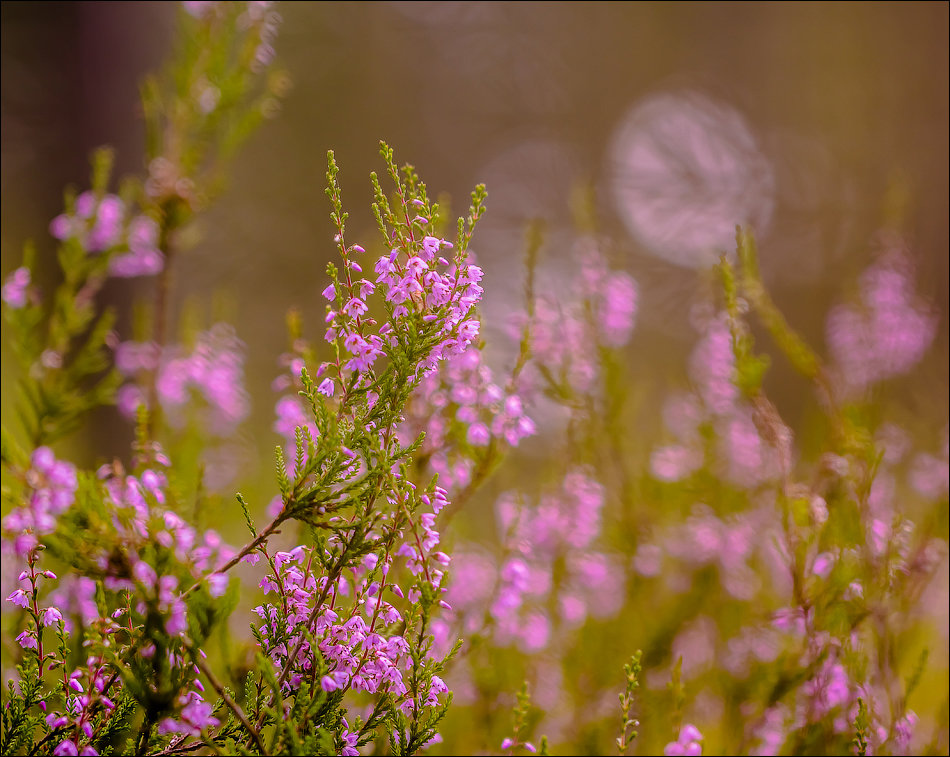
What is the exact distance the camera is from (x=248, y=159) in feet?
40.9

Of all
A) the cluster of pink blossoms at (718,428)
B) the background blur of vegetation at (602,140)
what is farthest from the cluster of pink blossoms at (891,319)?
the background blur of vegetation at (602,140)

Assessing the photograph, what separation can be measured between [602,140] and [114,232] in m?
12.3

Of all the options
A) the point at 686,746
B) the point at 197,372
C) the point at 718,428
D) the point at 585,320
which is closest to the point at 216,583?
the point at 686,746

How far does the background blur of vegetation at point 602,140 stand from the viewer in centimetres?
895

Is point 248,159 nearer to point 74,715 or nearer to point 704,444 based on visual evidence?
point 704,444

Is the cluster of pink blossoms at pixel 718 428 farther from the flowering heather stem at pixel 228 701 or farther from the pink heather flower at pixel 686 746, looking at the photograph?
the flowering heather stem at pixel 228 701

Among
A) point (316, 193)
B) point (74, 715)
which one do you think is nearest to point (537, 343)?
point (74, 715)

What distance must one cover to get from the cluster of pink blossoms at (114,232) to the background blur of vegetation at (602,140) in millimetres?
4242

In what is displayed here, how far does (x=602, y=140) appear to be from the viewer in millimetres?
13461

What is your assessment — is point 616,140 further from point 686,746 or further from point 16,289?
point 686,746

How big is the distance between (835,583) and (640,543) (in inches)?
54.1

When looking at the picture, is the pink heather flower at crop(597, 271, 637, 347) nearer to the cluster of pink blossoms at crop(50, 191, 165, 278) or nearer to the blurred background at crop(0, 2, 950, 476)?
the cluster of pink blossoms at crop(50, 191, 165, 278)

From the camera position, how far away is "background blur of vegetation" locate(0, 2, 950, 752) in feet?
29.4

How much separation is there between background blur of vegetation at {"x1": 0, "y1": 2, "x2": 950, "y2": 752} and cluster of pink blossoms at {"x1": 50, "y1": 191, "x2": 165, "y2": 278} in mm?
4242
